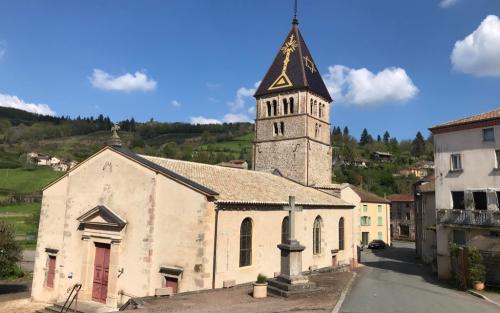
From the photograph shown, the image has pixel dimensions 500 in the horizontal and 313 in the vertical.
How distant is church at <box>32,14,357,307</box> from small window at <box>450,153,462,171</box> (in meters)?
8.06

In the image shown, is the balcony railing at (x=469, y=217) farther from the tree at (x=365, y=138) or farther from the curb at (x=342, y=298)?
the tree at (x=365, y=138)

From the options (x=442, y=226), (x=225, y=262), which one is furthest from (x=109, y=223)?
(x=442, y=226)

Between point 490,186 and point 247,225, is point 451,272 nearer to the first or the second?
point 490,186

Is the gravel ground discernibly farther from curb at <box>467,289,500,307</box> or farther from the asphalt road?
curb at <box>467,289,500,307</box>

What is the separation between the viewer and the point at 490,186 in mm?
23516

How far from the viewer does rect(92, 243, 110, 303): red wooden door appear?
20109 mm

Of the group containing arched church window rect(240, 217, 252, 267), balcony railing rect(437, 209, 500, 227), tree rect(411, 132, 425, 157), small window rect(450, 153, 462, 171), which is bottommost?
arched church window rect(240, 217, 252, 267)

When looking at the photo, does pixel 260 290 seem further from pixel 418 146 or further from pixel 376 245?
pixel 418 146

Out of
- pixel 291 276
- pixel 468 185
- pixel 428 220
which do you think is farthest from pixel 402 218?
pixel 291 276

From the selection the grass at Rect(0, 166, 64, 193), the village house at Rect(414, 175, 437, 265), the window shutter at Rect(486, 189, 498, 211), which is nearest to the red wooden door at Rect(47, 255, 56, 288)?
the window shutter at Rect(486, 189, 498, 211)

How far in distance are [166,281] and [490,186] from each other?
19586 millimetres

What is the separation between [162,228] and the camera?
18453 millimetres

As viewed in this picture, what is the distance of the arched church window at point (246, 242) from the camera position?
64.6 feet

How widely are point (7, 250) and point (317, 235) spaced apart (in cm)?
2465
